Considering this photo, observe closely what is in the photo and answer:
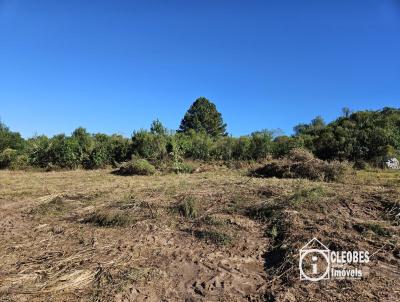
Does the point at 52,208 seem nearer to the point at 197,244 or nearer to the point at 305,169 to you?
the point at 197,244

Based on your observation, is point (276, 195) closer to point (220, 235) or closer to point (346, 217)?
point (346, 217)

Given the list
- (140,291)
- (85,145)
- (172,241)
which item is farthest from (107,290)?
(85,145)

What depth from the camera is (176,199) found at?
6926 millimetres

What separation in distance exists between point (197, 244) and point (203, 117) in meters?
32.8

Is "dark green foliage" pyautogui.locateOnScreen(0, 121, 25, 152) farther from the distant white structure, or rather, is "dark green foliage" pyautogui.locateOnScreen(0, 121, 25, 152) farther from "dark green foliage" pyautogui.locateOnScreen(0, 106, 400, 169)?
the distant white structure

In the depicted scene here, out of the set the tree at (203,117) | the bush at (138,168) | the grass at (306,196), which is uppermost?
the tree at (203,117)

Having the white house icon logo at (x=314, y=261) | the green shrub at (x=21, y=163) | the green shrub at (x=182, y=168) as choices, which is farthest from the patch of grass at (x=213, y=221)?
the green shrub at (x=21, y=163)

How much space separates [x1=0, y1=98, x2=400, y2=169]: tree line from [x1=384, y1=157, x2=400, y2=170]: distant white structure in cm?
35

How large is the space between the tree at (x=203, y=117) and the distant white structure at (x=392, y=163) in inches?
Result: 969

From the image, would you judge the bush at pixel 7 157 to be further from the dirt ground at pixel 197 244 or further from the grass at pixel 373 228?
the grass at pixel 373 228

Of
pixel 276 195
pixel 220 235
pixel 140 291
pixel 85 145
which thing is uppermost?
pixel 85 145

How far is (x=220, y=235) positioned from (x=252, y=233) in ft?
1.49

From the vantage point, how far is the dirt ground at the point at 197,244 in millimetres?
3725

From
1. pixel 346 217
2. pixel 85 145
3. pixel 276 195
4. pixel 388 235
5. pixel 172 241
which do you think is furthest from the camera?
pixel 85 145
